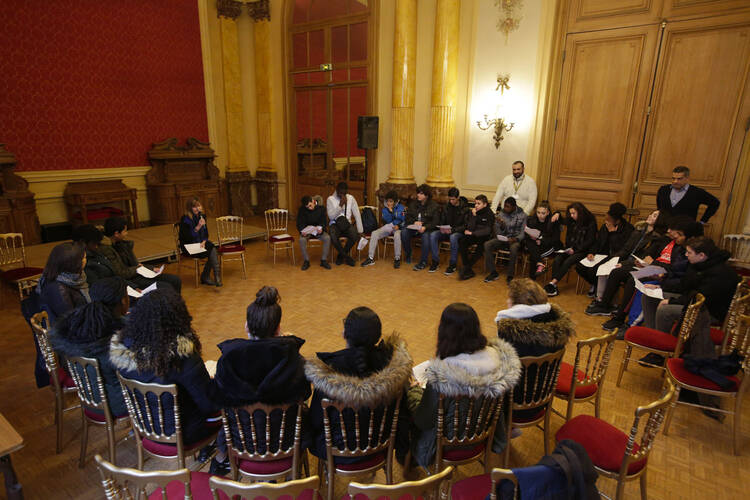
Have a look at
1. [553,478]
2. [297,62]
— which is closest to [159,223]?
[297,62]

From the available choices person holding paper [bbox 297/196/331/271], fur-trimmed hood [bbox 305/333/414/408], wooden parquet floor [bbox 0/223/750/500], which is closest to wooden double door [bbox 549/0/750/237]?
wooden parquet floor [bbox 0/223/750/500]

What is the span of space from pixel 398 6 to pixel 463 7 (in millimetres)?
1015

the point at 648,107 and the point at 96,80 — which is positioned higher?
the point at 96,80

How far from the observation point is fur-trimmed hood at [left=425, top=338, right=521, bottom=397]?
1.92 m

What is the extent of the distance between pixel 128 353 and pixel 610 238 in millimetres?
4995

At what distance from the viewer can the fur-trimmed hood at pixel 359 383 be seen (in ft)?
5.98

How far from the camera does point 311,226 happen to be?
20.5 ft

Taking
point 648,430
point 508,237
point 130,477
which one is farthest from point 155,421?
point 508,237

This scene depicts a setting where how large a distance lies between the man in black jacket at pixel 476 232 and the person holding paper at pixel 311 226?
6.26 ft

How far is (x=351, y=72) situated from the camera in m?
7.95

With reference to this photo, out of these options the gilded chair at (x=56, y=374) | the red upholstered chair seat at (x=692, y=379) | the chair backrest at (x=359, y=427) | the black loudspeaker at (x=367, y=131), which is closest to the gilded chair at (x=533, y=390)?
the chair backrest at (x=359, y=427)

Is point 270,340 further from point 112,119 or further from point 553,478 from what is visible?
point 112,119

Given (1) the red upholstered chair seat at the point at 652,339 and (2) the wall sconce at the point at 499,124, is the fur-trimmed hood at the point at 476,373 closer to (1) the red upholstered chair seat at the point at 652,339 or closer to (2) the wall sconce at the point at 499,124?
(1) the red upholstered chair seat at the point at 652,339

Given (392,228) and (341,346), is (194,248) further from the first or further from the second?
(392,228)
